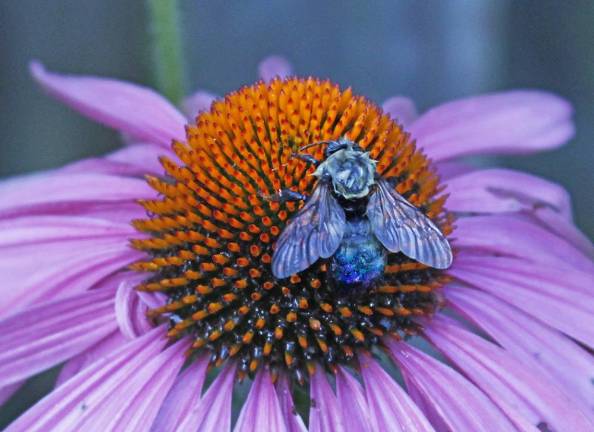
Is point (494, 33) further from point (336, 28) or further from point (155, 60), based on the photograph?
point (155, 60)

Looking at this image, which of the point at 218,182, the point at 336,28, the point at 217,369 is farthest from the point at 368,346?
the point at 336,28

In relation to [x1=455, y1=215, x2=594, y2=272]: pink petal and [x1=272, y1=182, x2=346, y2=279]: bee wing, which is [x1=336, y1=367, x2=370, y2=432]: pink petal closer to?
[x1=272, y1=182, x2=346, y2=279]: bee wing

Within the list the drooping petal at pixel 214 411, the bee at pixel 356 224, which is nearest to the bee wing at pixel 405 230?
the bee at pixel 356 224

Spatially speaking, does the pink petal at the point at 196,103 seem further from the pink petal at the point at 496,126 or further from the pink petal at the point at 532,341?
the pink petal at the point at 532,341

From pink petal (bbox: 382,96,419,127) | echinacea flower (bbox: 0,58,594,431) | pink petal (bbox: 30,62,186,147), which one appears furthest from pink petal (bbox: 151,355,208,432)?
pink petal (bbox: 382,96,419,127)

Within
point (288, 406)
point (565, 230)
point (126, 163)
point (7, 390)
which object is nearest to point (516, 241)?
point (565, 230)

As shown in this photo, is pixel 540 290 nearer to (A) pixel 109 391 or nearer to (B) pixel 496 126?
(B) pixel 496 126
